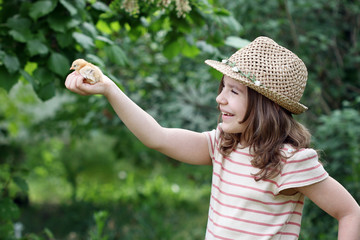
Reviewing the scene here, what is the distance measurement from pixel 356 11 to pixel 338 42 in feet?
1.34

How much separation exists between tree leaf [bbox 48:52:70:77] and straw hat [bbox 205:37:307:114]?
70 centimetres

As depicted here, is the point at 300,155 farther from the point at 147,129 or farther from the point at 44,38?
the point at 44,38

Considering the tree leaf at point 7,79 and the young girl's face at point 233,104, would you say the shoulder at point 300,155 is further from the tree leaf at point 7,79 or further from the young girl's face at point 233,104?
the tree leaf at point 7,79

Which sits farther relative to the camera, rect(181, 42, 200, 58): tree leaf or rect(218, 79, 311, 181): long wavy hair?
rect(181, 42, 200, 58): tree leaf

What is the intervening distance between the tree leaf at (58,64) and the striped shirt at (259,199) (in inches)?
31.3

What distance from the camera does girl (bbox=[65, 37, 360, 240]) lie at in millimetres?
1325

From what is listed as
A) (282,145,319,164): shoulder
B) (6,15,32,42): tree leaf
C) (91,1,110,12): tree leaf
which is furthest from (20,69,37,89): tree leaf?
(282,145,319,164): shoulder

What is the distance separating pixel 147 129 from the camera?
56.2 inches

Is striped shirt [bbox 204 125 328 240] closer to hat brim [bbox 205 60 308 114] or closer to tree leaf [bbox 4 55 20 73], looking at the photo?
hat brim [bbox 205 60 308 114]

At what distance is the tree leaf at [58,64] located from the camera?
1799 millimetres

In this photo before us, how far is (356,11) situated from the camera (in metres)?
3.16

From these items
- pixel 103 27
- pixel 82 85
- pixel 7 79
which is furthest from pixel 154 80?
pixel 82 85

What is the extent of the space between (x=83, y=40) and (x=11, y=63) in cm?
30

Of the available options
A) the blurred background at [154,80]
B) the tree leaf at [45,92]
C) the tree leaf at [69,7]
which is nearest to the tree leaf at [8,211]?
the blurred background at [154,80]
